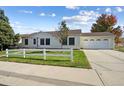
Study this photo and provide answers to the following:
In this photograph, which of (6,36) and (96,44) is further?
(96,44)

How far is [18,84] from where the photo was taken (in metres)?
7.77

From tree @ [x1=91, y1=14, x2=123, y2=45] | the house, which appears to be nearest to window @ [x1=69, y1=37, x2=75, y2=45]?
the house

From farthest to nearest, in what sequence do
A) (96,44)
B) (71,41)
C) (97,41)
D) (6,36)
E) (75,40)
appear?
(97,41) → (96,44) → (71,41) → (75,40) → (6,36)

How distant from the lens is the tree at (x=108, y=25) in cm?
5553

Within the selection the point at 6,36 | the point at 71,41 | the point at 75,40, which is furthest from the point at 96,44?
the point at 6,36

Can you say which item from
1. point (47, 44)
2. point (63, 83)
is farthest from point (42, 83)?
point (47, 44)

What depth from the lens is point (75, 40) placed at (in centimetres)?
3725

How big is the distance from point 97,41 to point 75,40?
A: 4573 millimetres

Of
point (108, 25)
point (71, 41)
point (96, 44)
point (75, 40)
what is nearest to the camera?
point (75, 40)

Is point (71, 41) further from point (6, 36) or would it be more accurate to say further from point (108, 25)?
point (108, 25)

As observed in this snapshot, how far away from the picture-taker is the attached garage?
38625mm

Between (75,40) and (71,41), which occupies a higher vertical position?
(75,40)
